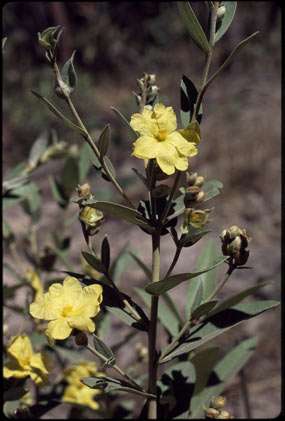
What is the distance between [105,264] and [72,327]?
0.13 metres

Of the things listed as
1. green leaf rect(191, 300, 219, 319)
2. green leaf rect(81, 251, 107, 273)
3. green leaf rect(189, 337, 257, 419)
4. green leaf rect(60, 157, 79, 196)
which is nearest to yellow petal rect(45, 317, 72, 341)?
green leaf rect(81, 251, 107, 273)

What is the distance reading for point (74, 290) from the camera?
83cm

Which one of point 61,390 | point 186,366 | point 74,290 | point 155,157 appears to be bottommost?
point 61,390

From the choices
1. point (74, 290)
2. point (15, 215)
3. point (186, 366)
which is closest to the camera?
point (74, 290)

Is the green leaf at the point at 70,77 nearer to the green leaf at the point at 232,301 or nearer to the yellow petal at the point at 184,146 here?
the yellow petal at the point at 184,146

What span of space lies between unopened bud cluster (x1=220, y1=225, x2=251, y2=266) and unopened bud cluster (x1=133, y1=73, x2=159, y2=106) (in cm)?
28

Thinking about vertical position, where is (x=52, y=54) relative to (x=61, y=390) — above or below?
above

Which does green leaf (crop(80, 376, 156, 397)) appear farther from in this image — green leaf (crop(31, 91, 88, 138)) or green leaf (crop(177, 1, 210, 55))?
green leaf (crop(177, 1, 210, 55))

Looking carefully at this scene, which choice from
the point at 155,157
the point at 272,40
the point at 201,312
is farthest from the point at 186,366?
the point at 272,40

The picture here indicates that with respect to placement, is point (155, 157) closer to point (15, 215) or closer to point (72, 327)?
point (72, 327)

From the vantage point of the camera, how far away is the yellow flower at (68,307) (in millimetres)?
771

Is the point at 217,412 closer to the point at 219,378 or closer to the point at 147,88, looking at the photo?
the point at 219,378

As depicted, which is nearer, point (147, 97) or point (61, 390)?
point (147, 97)

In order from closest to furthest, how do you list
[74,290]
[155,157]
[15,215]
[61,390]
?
[155,157] < [74,290] < [61,390] < [15,215]
